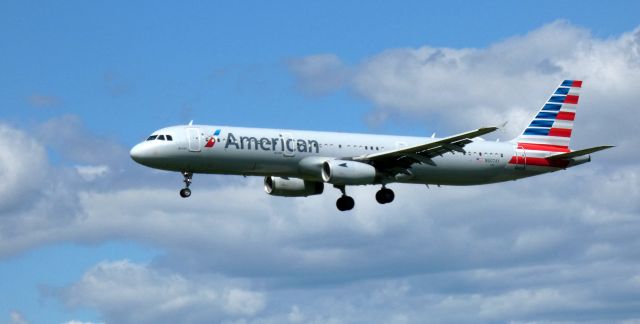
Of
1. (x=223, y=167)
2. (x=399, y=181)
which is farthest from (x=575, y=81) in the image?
(x=223, y=167)

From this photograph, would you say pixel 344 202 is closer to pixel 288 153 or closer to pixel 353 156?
pixel 353 156

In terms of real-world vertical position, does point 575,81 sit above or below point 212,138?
above

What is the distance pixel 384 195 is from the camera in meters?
77.5

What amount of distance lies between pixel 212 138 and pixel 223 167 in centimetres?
183

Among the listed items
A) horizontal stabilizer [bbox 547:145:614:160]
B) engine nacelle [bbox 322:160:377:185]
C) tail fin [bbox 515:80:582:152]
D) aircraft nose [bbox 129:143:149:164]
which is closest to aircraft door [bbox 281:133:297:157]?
engine nacelle [bbox 322:160:377:185]

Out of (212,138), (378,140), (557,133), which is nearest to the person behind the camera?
(212,138)

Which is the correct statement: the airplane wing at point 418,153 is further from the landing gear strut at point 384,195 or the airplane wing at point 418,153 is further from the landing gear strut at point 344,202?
the landing gear strut at point 344,202

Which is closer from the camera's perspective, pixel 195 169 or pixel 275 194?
pixel 195 169

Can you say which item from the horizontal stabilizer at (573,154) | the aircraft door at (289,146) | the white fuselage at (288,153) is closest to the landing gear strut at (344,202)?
the white fuselage at (288,153)

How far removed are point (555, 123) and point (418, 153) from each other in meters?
14.4

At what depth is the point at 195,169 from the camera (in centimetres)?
7112

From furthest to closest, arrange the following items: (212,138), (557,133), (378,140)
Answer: (557,133)
(378,140)
(212,138)

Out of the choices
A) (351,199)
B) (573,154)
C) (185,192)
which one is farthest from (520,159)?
(185,192)

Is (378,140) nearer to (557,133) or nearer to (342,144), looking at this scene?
(342,144)
